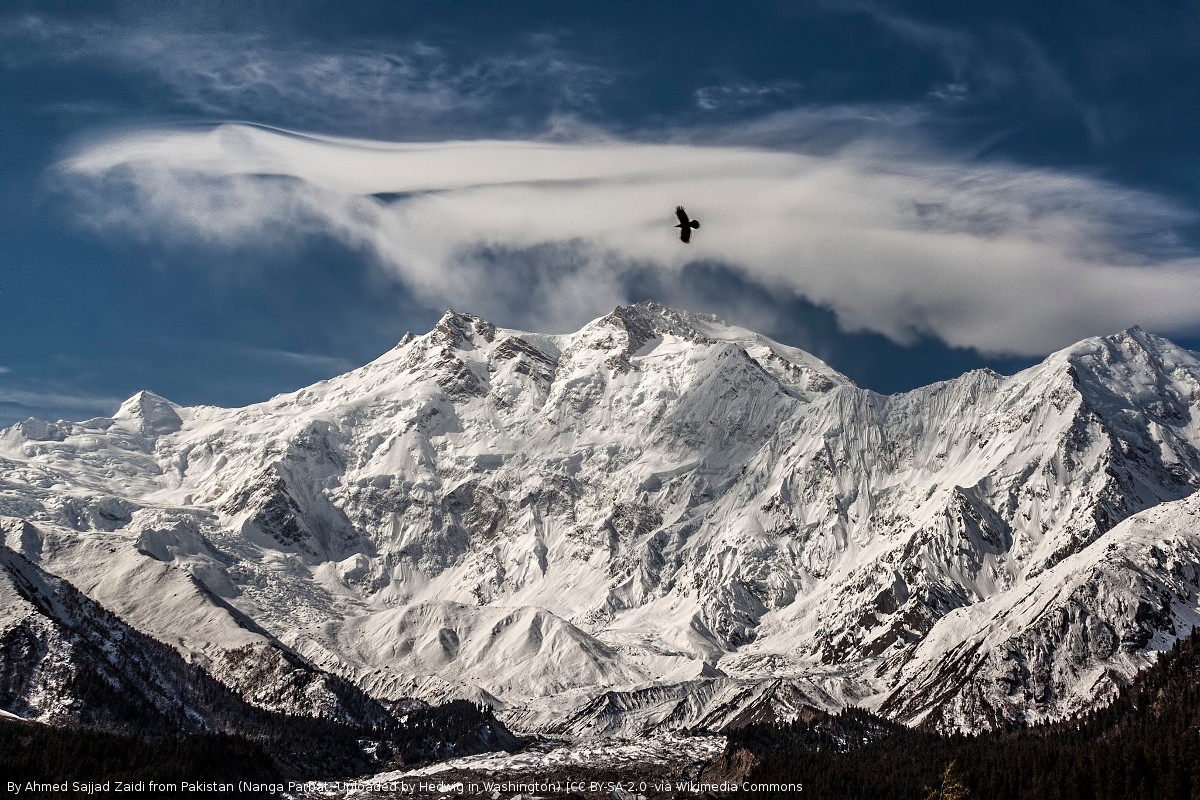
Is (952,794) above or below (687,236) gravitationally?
below

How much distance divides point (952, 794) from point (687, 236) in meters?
84.1

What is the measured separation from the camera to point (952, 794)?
526ft

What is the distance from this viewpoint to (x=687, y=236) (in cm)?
11544

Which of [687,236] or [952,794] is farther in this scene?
[952,794]
